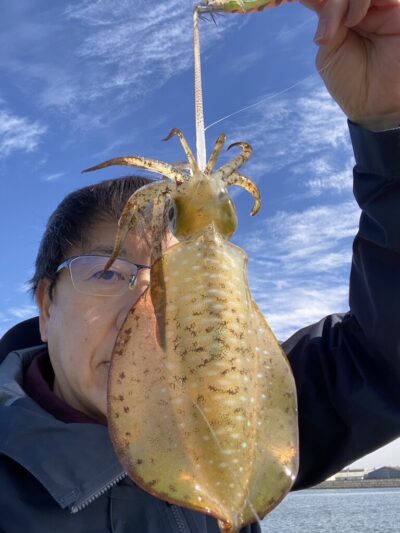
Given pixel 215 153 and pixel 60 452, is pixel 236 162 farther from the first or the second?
pixel 60 452

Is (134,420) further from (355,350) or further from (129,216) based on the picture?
(355,350)

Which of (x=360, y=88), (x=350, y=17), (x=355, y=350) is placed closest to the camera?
(x=350, y=17)

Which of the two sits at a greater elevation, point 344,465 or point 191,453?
point 191,453

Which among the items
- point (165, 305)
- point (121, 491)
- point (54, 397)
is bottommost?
point (121, 491)

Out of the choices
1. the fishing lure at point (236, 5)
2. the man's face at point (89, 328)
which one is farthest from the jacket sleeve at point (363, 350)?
the man's face at point (89, 328)

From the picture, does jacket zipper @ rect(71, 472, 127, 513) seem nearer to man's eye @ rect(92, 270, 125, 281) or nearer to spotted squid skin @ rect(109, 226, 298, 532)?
man's eye @ rect(92, 270, 125, 281)

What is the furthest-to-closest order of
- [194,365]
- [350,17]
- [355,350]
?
[355,350] < [350,17] < [194,365]

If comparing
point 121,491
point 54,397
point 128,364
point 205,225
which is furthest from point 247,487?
point 54,397

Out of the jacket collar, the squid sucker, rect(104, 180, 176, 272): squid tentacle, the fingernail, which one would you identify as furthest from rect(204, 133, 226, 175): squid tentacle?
the jacket collar
